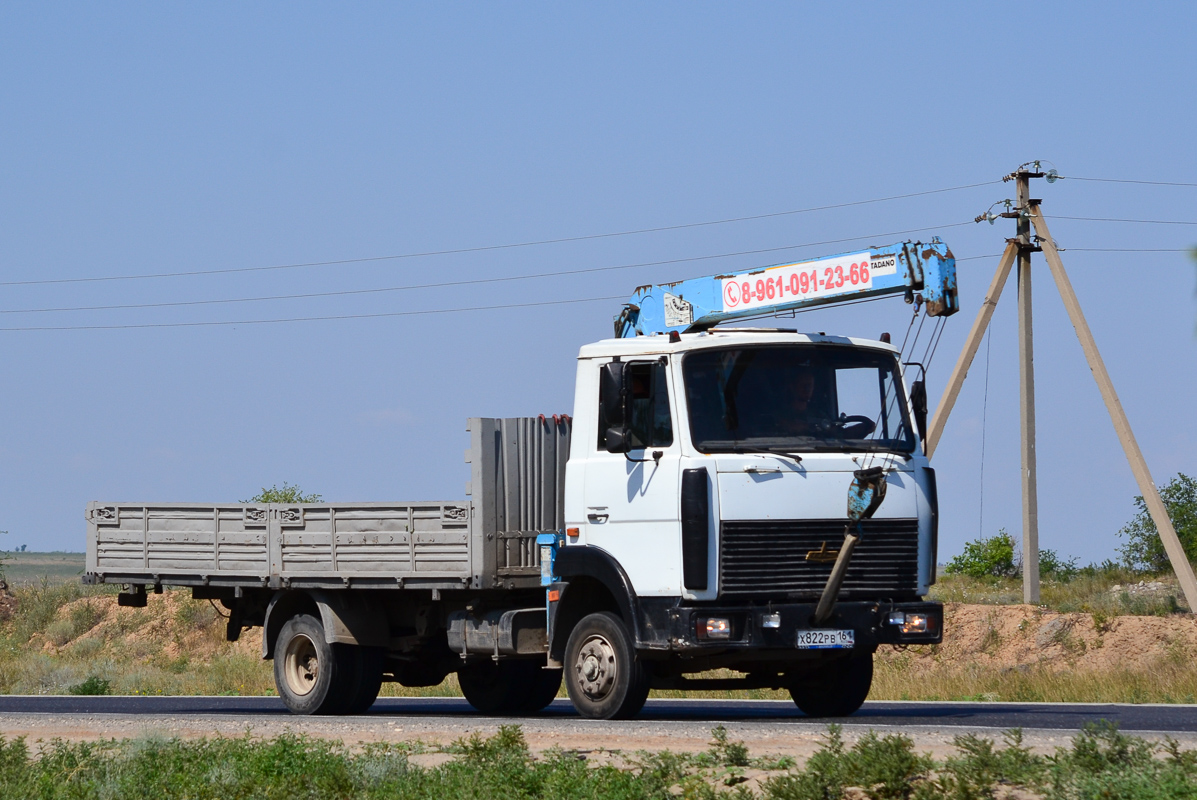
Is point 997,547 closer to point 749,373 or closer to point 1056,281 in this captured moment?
point 1056,281

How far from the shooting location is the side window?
12227mm

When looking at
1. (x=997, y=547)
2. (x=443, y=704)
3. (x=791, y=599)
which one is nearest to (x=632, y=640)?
(x=791, y=599)

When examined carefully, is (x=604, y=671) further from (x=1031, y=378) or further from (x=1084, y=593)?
(x=1084, y=593)

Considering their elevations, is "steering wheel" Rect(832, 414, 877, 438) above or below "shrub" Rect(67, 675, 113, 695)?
above

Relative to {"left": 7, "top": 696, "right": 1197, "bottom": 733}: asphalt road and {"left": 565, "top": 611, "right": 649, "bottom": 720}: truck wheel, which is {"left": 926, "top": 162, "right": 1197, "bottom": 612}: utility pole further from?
{"left": 565, "top": 611, "right": 649, "bottom": 720}: truck wheel

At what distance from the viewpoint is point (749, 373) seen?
1230 cm

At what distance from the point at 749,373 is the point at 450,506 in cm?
331

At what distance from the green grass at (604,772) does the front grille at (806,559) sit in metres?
2.55

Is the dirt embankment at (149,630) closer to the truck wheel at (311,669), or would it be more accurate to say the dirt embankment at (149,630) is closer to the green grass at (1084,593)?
the green grass at (1084,593)

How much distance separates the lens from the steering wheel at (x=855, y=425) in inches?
488

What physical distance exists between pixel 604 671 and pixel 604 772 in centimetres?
407

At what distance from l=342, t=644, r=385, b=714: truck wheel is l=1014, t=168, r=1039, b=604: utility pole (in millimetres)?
18208

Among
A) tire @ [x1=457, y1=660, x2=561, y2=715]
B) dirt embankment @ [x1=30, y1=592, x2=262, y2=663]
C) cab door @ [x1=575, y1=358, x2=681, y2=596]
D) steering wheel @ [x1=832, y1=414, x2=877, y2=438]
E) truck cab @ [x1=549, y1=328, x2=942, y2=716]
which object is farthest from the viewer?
dirt embankment @ [x1=30, y1=592, x2=262, y2=663]

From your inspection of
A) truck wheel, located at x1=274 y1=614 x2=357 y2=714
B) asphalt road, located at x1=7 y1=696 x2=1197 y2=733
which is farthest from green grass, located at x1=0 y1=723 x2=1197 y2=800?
truck wheel, located at x1=274 y1=614 x2=357 y2=714
